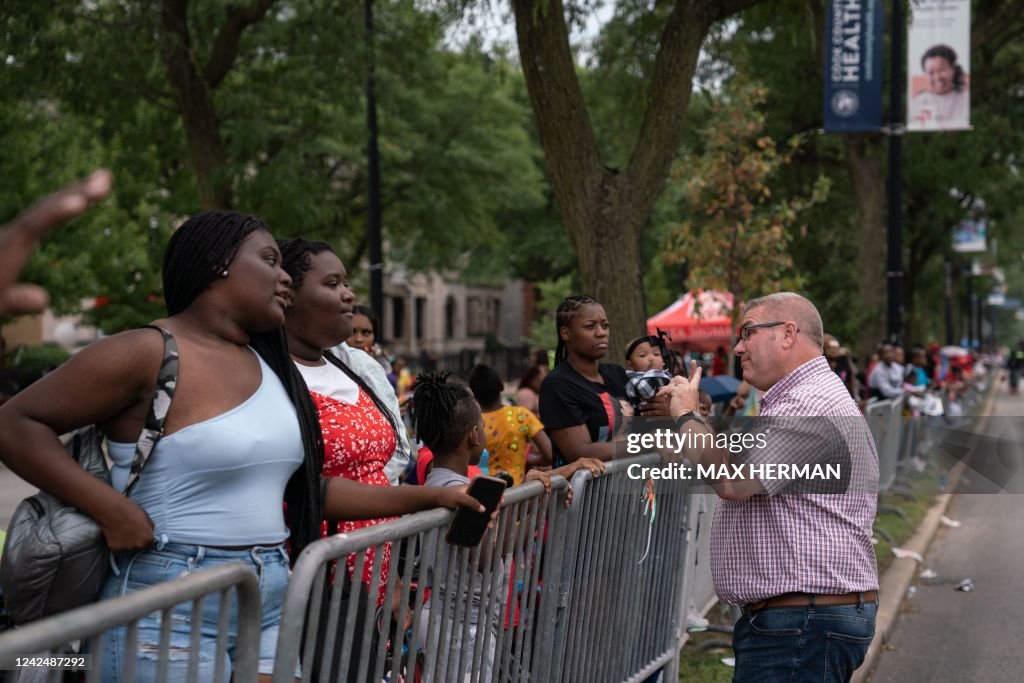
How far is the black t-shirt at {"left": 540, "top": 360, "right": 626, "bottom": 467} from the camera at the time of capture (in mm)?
5121

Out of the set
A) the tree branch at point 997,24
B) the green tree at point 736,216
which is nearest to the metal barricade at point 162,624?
the green tree at point 736,216

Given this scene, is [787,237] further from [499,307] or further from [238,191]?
[499,307]

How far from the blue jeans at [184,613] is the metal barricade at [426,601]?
0.13 metres

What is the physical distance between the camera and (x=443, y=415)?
4.45 metres

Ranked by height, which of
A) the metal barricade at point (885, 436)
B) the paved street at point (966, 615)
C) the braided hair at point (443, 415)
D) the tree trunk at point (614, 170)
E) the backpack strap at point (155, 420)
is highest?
the tree trunk at point (614, 170)

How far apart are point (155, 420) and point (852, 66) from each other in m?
14.5

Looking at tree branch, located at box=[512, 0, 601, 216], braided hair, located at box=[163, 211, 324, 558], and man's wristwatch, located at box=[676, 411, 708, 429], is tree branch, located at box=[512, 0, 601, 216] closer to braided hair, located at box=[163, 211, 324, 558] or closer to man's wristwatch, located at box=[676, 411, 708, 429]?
man's wristwatch, located at box=[676, 411, 708, 429]

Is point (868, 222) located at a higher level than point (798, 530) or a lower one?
higher

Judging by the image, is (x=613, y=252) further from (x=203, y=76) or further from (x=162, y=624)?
(x=203, y=76)

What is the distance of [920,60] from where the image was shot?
56.4 ft

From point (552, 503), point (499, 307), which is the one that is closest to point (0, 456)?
point (552, 503)

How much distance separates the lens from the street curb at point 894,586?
23.0 feet

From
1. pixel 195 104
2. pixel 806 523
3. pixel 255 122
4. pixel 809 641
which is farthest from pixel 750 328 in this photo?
pixel 255 122

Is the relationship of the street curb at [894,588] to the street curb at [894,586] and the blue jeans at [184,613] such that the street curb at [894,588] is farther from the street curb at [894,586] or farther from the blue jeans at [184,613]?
the blue jeans at [184,613]
